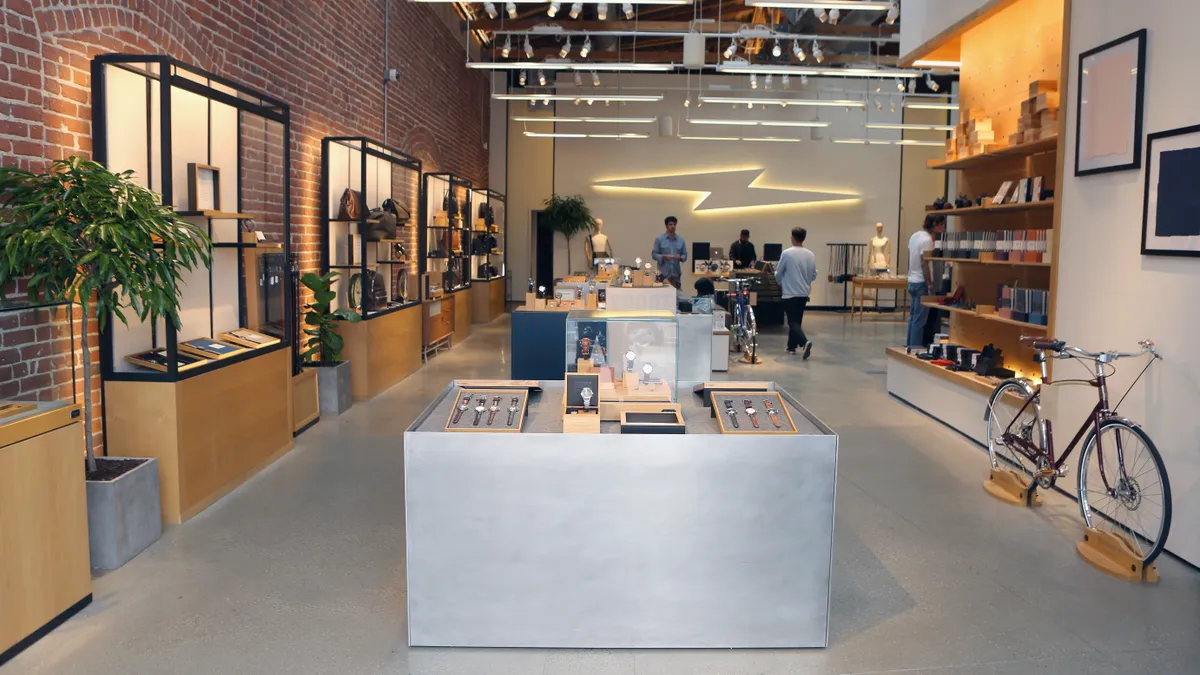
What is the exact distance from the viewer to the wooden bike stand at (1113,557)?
4090 mm

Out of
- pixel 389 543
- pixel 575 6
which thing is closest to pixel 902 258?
pixel 575 6

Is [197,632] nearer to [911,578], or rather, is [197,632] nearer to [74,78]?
[74,78]

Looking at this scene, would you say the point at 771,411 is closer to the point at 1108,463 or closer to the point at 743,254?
the point at 1108,463

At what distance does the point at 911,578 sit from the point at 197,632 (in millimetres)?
3028

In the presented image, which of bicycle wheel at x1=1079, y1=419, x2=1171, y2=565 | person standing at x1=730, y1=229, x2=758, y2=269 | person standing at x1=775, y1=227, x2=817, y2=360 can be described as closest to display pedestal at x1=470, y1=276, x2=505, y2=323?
person standing at x1=730, y1=229, x2=758, y2=269

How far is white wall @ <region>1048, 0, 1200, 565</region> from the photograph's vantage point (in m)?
4.29

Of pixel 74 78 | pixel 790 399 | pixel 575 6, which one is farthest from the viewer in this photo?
pixel 575 6

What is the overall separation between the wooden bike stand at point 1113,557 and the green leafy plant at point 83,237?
4.45m

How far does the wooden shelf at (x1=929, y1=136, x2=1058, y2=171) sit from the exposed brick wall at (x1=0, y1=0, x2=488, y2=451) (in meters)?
5.59

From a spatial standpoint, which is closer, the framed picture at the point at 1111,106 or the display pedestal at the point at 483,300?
the framed picture at the point at 1111,106

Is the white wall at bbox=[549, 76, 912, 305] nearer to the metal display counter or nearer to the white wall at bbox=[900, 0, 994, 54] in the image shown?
the white wall at bbox=[900, 0, 994, 54]

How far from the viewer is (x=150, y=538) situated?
441cm

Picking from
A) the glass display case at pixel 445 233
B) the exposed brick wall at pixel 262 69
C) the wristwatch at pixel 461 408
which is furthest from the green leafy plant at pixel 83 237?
the glass display case at pixel 445 233

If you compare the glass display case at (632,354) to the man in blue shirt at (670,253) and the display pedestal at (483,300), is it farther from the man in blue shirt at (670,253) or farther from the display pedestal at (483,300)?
the display pedestal at (483,300)
